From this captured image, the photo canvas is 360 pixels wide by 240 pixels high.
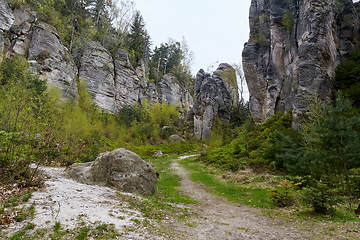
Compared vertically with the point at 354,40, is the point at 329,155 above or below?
below

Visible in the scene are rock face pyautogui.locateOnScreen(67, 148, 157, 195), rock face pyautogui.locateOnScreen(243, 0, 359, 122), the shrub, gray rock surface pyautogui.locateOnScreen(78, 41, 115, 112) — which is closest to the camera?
rock face pyautogui.locateOnScreen(67, 148, 157, 195)

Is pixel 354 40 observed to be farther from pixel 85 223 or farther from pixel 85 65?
pixel 85 65

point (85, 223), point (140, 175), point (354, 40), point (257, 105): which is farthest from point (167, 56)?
point (85, 223)

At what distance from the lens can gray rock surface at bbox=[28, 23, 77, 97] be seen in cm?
2594

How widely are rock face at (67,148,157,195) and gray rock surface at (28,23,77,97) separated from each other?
20298mm

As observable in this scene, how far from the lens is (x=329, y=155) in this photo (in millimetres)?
8117

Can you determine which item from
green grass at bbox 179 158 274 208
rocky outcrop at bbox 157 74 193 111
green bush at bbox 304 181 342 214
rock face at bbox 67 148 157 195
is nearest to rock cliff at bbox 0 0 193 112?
rocky outcrop at bbox 157 74 193 111

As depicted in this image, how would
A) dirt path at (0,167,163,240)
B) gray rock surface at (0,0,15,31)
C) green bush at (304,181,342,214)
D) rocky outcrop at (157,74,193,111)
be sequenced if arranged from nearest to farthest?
dirt path at (0,167,163,240) → green bush at (304,181,342,214) → gray rock surface at (0,0,15,31) → rocky outcrop at (157,74,193,111)

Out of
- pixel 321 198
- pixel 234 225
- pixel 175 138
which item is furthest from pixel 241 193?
pixel 175 138

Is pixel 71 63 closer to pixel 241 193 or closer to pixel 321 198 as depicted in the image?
pixel 241 193

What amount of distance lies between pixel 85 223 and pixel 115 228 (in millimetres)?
699

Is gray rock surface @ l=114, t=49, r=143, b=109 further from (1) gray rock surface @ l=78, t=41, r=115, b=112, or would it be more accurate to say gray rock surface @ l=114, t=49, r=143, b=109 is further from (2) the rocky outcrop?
(2) the rocky outcrop

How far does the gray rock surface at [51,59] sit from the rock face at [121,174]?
20298 millimetres

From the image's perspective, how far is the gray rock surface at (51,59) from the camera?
25.9 m
